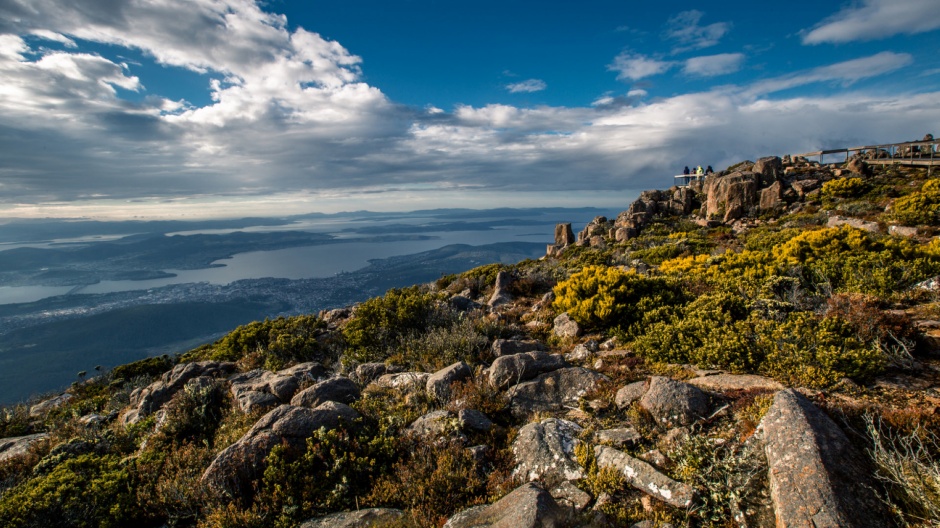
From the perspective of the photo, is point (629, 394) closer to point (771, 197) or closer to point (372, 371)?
point (372, 371)

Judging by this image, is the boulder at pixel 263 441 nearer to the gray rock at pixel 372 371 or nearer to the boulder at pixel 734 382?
the gray rock at pixel 372 371

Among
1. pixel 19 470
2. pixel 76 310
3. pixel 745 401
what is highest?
pixel 745 401

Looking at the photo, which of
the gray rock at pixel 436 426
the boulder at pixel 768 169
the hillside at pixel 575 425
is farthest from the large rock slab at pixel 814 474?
the boulder at pixel 768 169

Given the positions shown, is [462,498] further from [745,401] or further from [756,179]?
[756,179]

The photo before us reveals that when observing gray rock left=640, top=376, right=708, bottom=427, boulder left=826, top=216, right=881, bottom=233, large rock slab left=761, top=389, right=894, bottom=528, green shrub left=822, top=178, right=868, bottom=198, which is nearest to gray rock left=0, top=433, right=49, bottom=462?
gray rock left=640, top=376, right=708, bottom=427

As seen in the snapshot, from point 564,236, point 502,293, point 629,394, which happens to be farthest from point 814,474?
point 564,236

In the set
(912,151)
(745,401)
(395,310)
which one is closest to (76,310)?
(395,310)

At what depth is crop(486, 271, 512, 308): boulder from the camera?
11830mm

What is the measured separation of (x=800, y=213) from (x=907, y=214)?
6978mm

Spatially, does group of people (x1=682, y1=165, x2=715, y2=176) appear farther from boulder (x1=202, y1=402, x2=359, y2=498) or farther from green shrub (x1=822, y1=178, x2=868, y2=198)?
boulder (x1=202, y1=402, x2=359, y2=498)

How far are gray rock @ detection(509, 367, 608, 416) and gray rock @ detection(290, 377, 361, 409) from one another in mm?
2588

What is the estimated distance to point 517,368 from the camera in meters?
6.07

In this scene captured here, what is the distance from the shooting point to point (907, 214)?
1616 centimetres

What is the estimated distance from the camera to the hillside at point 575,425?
3.43 meters
